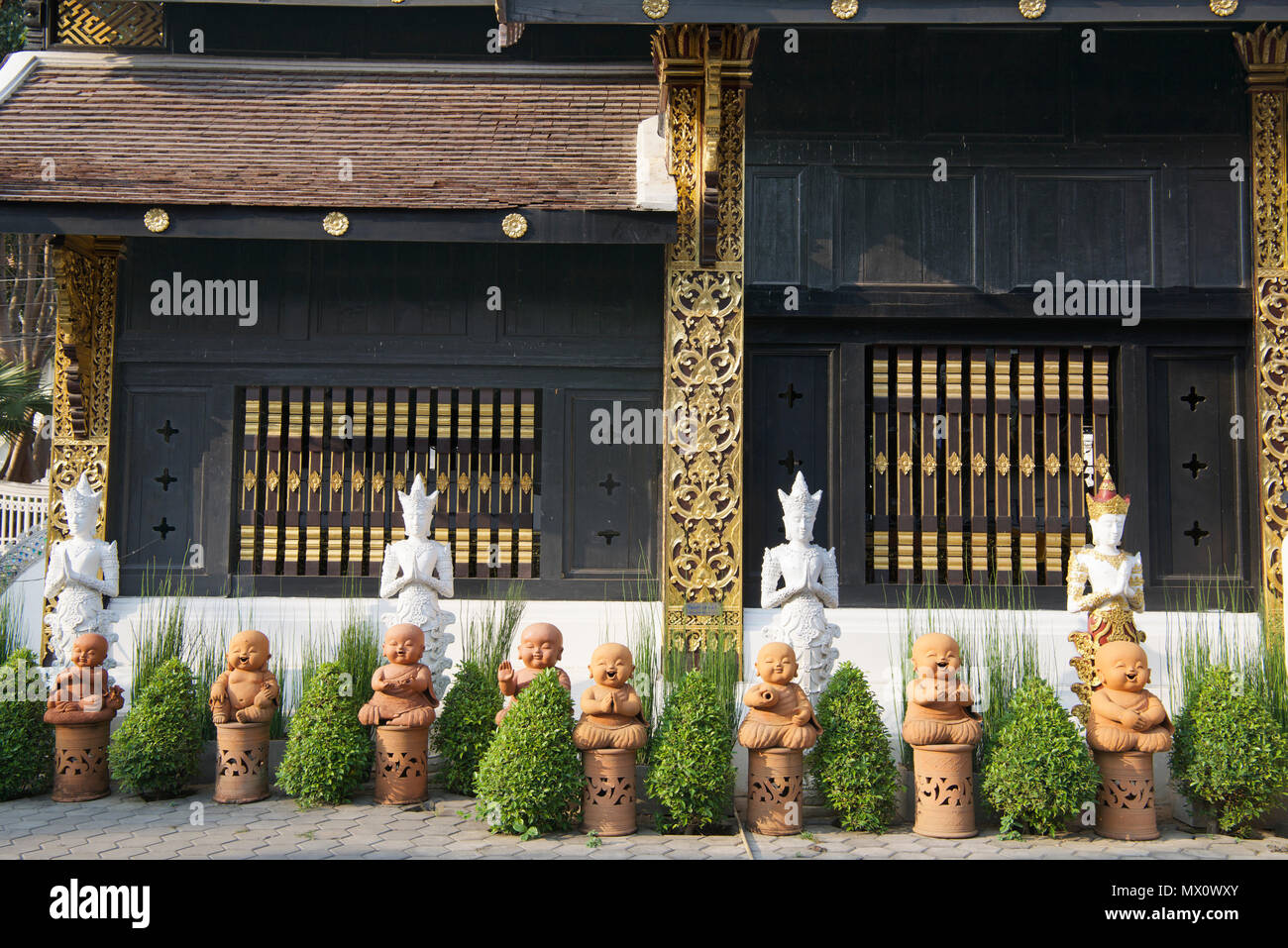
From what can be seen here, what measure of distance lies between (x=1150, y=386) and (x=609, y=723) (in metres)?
6.03

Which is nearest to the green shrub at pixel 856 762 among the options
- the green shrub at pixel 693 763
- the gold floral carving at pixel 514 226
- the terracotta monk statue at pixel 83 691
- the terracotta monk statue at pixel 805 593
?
the green shrub at pixel 693 763

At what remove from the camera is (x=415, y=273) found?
944 centimetres

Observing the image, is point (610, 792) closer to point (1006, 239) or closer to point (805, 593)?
point (805, 593)

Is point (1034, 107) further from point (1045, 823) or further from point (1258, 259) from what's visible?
point (1045, 823)

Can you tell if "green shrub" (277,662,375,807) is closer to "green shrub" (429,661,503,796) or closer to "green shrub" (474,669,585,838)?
"green shrub" (429,661,503,796)

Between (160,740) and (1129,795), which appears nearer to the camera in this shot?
(1129,795)

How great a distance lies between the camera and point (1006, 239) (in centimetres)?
916

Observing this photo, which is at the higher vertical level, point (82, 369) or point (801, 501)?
point (82, 369)

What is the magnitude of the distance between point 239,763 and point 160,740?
485 millimetres

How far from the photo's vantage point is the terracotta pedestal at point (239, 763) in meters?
6.57

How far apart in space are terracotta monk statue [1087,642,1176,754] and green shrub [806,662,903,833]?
1.16 metres

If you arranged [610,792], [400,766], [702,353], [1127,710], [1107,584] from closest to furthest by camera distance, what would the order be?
1. [1127,710]
2. [610,792]
3. [400,766]
4. [1107,584]
5. [702,353]

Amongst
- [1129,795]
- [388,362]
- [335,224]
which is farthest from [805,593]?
[335,224]

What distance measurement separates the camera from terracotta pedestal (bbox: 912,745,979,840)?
233 inches
